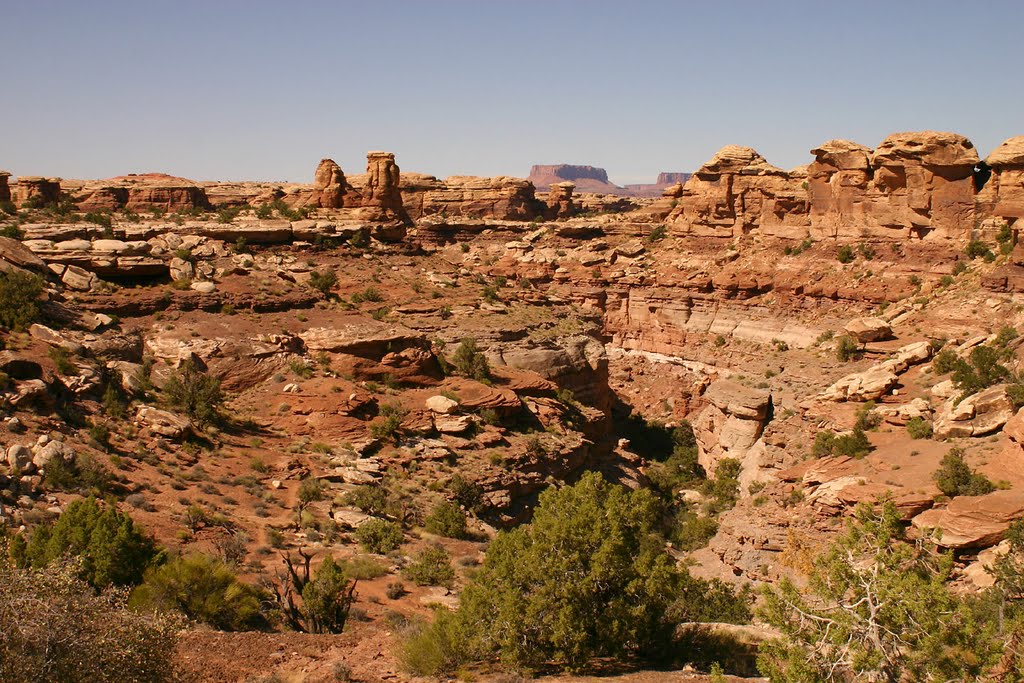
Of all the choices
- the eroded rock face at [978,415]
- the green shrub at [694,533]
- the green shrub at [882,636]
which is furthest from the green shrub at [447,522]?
the eroded rock face at [978,415]

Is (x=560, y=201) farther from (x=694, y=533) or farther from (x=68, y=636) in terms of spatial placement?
(x=68, y=636)

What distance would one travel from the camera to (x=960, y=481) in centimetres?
2389

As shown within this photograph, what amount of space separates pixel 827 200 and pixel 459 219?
28515 mm

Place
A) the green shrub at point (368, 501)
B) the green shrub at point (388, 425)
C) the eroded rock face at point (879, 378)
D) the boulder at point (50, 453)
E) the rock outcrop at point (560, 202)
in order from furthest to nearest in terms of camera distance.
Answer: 1. the rock outcrop at point (560, 202)
2. the eroded rock face at point (879, 378)
3. the green shrub at point (388, 425)
4. the green shrub at point (368, 501)
5. the boulder at point (50, 453)

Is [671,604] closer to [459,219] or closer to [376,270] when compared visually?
[376,270]

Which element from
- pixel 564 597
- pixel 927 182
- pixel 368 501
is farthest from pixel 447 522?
pixel 927 182

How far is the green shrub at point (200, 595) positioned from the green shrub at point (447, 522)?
336 inches

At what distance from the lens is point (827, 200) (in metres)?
50.6

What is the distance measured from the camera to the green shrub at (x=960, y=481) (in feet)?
76.9

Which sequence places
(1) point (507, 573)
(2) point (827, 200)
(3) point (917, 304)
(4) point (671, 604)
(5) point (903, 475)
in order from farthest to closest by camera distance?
(2) point (827, 200), (3) point (917, 304), (5) point (903, 475), (4) point (671, 604), (1) point (507, 573)

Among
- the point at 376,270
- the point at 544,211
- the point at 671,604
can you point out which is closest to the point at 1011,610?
the point at 671,604

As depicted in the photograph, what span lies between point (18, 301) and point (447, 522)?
54.9 feet

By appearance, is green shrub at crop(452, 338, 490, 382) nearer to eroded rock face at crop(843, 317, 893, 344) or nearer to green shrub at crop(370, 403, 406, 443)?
green shrub at crop(370, 403, 406, 443)

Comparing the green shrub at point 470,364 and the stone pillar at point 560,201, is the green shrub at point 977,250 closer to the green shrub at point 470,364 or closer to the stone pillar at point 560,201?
the green shrub at point 470,364
